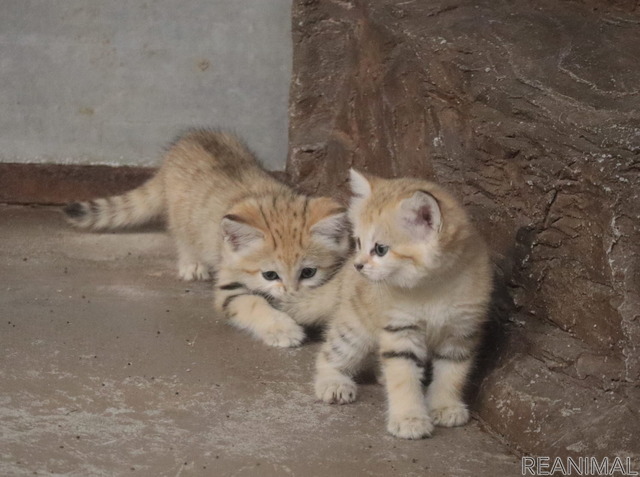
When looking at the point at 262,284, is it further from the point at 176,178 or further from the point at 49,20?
the point at 49,20

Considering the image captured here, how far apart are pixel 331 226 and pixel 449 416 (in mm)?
1251

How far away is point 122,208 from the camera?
21.9 ft

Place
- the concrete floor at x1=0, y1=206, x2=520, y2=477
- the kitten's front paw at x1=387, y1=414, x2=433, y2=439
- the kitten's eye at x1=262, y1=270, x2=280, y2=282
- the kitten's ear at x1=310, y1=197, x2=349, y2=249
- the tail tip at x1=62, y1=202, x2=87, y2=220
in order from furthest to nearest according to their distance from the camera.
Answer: the tail tip at x1=62, y1=202, x2=87, y2=220
the kitten's eye at x1=262, y1=270, x2=280, y2=282
the kitten's ear at x1=310, y1=197, x2=349, y2=249
the kitten's front paw at x1=387, y1=414, x2=433, y2=439
the concrete floor at x1=0, y1=206, x2=520, y2=477

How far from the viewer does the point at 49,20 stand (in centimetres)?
678

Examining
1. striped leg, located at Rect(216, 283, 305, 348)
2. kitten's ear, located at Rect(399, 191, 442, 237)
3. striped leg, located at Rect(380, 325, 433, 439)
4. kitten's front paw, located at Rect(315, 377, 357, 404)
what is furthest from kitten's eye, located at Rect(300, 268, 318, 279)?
kitten's ear, located at Rect(399, 191, 442, 237)

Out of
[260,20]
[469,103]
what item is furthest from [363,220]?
[260,20]

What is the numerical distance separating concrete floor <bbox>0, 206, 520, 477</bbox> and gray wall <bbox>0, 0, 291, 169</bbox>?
1210 millimetres

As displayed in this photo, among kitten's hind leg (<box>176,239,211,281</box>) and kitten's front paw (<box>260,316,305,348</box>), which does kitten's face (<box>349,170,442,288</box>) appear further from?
kitten's hind leg (<box>176,239,211,281</box>)

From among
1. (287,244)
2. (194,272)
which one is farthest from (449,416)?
(194,272)

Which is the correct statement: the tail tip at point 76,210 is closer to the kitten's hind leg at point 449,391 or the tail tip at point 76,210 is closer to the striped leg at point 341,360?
the striped leg at point 341,360

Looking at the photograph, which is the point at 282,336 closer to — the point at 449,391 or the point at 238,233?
the point at 238,233

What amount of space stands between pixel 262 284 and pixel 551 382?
5.57 feet

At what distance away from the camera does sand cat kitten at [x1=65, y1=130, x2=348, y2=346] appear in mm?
5207

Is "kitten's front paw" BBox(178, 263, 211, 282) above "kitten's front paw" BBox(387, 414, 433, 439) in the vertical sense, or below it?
below
